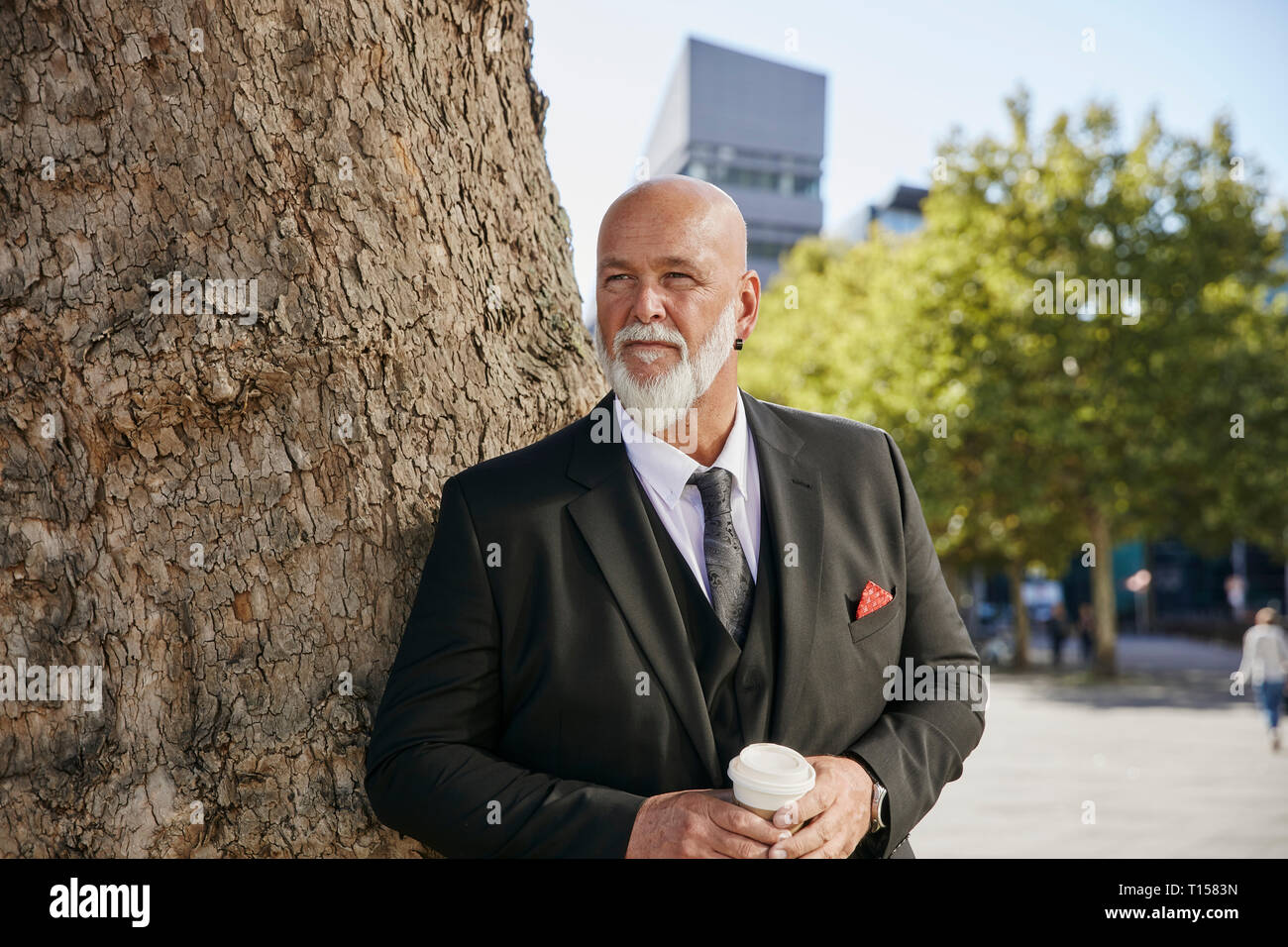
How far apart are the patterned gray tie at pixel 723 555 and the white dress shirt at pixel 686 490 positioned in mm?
20

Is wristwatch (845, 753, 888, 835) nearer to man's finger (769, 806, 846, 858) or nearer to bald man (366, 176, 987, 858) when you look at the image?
bald man (366, 176, 987, 858)

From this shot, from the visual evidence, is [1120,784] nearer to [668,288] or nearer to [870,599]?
[870,599]

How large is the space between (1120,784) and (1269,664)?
132 inches

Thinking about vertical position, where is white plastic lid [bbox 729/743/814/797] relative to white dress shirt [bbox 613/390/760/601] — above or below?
below

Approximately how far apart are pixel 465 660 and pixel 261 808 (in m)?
0.62

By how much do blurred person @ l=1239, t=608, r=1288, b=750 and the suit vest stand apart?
44.9 feet

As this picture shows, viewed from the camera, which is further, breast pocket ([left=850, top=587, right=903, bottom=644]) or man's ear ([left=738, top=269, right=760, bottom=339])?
man's ear ([left=738, top=269, right=760, bottom=339])

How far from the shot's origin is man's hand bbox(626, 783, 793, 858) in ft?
6.61

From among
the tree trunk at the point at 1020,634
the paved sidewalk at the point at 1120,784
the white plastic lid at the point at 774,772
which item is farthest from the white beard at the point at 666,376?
the tree trunk at the point at 1020,634

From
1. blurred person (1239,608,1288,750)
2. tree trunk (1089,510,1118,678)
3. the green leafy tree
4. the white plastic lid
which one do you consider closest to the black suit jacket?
the white plastic lid

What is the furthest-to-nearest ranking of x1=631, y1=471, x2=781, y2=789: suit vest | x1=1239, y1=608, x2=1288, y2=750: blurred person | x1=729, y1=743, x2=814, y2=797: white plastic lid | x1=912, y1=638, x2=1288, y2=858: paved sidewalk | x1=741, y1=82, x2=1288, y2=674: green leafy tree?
x1=741, y1=82, x2=1288, y2=674: green leafy tree → x1=1239, y1=608, x2=1288, y2=750: blurred person → x1=912, y1=638, x2=1288, y2=858: paved sidewalk → x1=631, y1=471, x2=781, y2=789: suit vest → x1=729, y1=743, x2=814, y2=797: white plastic lid

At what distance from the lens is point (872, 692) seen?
2459 millimetres

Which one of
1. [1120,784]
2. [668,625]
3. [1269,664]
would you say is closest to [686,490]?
[668,625]
